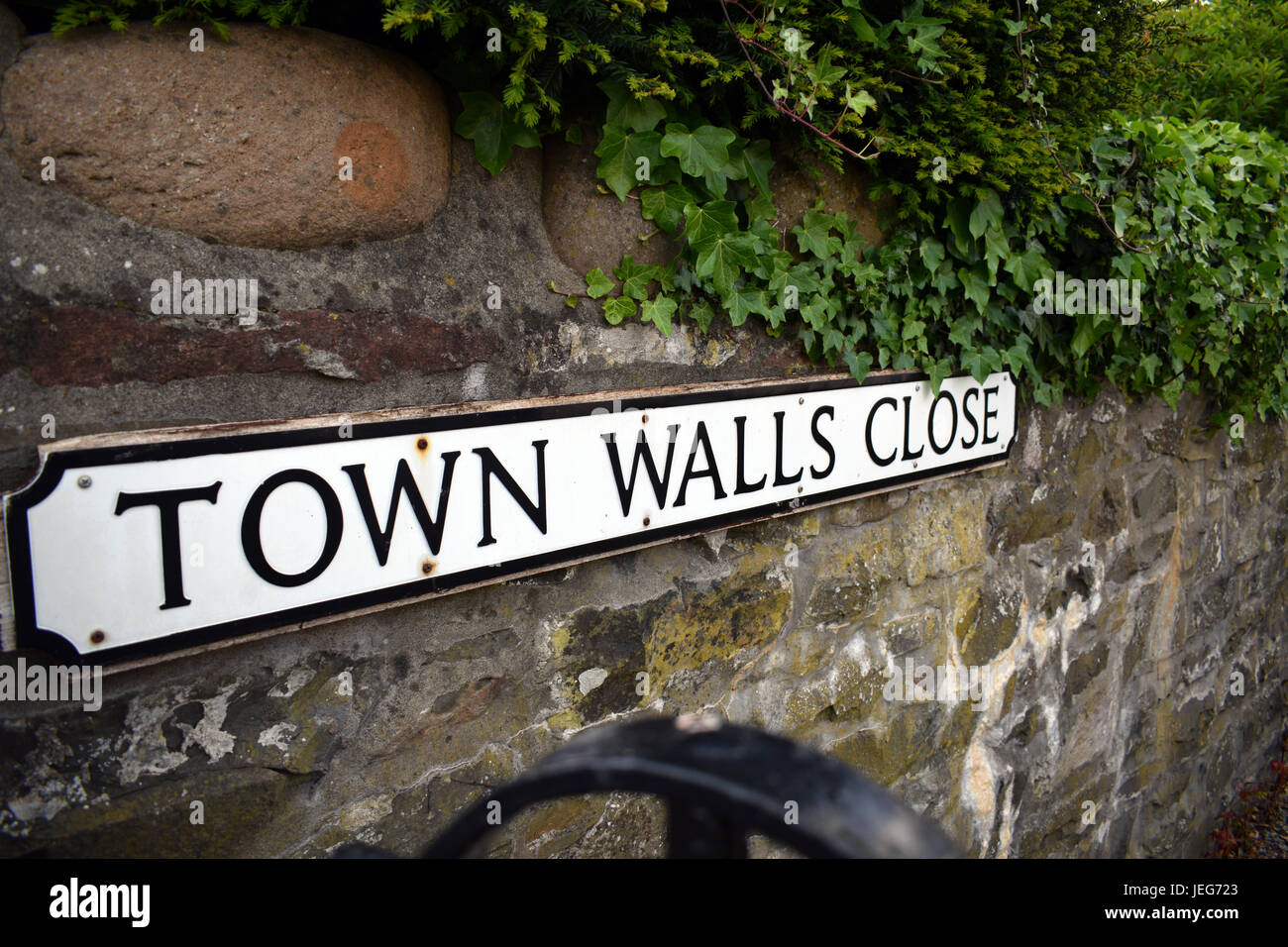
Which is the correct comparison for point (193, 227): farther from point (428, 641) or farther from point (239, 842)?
point (239, 842)

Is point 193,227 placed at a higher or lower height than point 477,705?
higher

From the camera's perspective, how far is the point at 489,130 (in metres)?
1.05

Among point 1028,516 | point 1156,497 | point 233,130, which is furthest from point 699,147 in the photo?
point 1156,497

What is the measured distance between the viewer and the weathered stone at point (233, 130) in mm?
792

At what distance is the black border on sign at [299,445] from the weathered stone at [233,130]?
24 cm

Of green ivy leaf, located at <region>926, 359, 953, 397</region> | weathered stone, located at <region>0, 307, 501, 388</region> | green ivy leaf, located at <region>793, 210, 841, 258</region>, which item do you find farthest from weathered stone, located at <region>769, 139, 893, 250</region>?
weathered stone, located at <region>0, 307, 501, 388</region>

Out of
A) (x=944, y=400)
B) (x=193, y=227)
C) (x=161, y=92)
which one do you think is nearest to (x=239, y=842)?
(x=193, y=227)

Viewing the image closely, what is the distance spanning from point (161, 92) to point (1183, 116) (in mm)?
4620

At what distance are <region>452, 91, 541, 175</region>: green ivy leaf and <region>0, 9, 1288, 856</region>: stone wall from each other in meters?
0.03

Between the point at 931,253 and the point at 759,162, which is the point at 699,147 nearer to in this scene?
the point at 759,162

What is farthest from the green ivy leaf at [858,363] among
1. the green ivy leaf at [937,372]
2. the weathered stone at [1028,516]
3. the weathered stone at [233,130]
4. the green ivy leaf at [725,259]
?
the weathered stone at [233,130]

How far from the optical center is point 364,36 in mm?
993

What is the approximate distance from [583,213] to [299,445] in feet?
1.83

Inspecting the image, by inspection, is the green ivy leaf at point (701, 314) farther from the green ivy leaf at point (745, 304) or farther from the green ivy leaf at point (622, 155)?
the green ivy leaf at point (622, 155)
